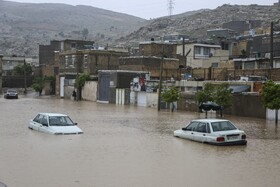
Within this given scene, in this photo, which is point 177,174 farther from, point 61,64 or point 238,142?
point 61,64

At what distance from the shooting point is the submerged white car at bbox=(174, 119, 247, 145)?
2291 cm

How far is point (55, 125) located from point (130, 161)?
9.42m

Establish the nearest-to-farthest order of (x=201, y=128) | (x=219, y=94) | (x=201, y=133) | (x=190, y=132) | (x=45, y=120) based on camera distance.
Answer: (x=201, y=133) → (x=201, y=128) → (x=190, y=132) → (x=45, y=120) → (x=219, y=94)

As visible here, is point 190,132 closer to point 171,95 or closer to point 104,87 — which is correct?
point 171,95

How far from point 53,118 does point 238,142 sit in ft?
32.6

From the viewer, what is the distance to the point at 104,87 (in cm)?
7162

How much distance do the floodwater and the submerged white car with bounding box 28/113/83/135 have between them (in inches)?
19.3

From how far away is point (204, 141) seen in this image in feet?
77.6

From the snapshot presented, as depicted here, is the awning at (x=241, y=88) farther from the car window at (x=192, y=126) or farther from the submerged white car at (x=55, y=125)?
the submerged white car at (x=55, y=125)

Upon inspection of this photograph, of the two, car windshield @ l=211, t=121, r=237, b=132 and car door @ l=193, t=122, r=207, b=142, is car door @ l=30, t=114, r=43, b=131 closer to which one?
car door @ l=193, t=122, r=207, b=142

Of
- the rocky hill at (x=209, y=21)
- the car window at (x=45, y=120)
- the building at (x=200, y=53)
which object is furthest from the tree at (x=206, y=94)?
the rocky hill at (x=209, y=21)

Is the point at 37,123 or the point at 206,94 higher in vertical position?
the point at 206,94

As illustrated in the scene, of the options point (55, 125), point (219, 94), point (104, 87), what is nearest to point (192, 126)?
point (55, 125)

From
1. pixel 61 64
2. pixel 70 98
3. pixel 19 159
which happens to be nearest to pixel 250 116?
pixel 19 159
